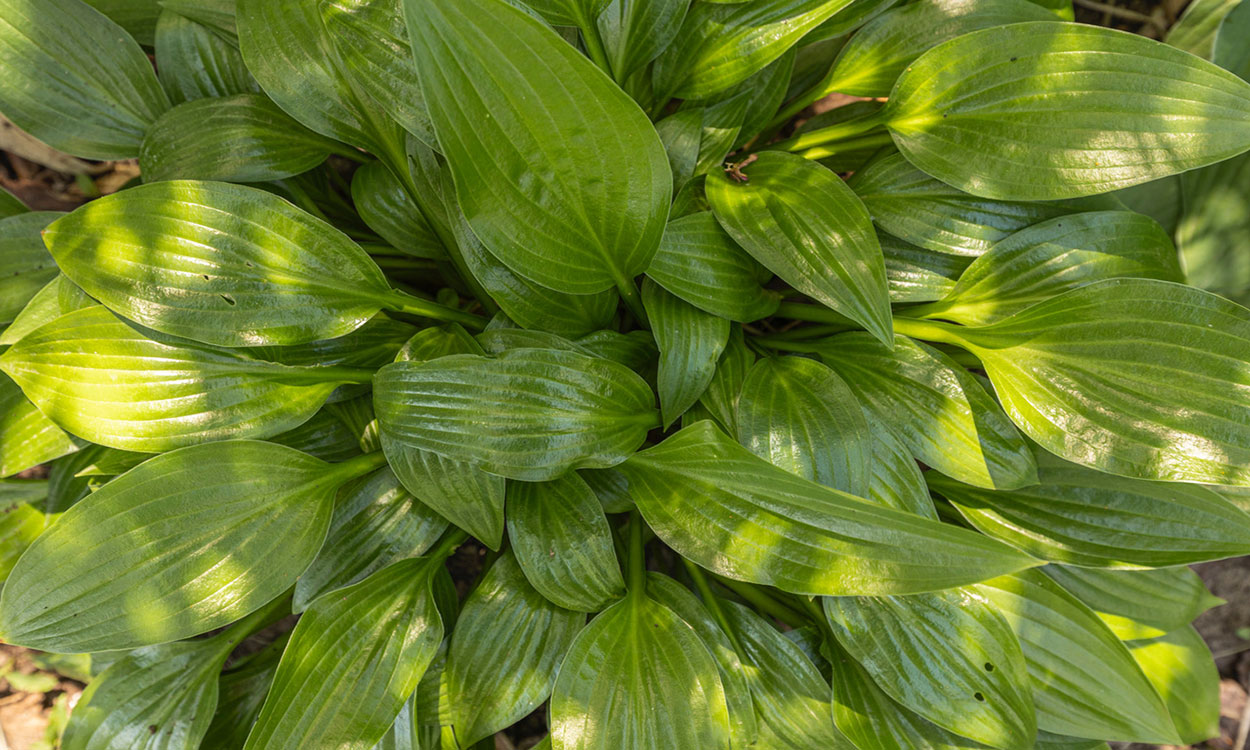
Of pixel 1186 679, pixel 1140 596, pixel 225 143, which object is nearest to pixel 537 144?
pixel 225 143

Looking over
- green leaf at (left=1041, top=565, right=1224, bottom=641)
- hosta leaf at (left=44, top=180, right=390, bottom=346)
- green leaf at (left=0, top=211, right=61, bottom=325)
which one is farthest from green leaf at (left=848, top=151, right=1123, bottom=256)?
green leaf at (left=0, top=211, right=61, bottom=325)

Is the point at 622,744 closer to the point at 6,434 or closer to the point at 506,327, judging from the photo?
the point at 506,327

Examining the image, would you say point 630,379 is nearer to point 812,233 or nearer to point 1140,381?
point 812,233

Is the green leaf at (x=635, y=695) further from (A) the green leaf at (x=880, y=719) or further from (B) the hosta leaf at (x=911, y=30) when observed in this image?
(B) the hosta leaf at (x=911, y=30)

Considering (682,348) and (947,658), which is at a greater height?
(682,348)

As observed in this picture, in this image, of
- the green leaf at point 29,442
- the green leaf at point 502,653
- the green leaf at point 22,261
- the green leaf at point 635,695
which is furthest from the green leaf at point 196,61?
the green leaf at point 635,695

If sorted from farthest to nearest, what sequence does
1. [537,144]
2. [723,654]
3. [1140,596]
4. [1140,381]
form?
[1140,596], [723,654], [1140,381], [537,144]

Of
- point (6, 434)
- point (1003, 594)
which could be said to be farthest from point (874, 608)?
point (6, 434)
